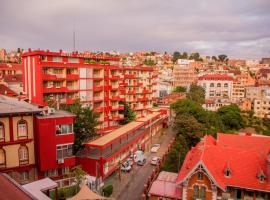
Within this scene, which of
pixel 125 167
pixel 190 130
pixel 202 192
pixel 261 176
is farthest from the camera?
pixel 190 130

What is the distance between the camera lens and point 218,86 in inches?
4102

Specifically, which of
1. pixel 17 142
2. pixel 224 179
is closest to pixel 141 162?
pixel 224 179

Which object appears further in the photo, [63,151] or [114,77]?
[114,77]

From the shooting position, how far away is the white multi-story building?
102875 millimetres

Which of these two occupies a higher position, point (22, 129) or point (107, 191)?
point (22, 129)

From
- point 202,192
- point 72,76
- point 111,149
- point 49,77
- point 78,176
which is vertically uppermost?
point 72,76

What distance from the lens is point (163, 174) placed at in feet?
112

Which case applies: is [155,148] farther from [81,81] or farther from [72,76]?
[72,76]

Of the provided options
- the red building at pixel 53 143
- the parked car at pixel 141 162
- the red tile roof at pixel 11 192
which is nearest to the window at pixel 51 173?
the red building at pixel 53 143

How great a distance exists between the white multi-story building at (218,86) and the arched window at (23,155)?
279ft

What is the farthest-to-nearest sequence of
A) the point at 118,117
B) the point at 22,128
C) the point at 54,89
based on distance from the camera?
the point at 118,117 < the point at 54,89 < the point at 22,128

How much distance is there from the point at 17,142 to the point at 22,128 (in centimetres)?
146

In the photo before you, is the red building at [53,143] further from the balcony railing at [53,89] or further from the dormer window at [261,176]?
the dormer window at [261,176]

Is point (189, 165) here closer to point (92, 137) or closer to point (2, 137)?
point (92, 137)
